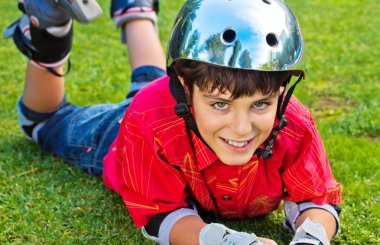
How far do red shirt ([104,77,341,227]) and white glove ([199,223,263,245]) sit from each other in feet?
0.97

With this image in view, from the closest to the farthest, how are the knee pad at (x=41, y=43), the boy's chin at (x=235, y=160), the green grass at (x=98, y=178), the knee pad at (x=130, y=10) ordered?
the boy's chin at (x=235, y=160), the green grass at (x=98, y=178), the knee pad at (x=41, y=43), the knee pad at (x=130, y=10)

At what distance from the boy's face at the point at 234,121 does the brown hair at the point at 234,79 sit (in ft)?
0.08

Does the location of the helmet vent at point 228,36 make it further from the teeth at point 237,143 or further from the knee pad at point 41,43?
the knee pad at point 41,43

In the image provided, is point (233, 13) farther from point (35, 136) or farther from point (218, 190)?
point (35, 136)

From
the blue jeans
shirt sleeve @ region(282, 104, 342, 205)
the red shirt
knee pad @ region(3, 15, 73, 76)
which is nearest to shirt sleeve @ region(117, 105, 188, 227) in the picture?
the red shirt

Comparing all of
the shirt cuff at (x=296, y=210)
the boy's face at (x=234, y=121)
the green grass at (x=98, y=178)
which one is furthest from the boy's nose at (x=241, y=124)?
the green grass at (x=98, y=178)

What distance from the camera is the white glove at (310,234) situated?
9.71 ft

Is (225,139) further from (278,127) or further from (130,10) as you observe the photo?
(130,10)

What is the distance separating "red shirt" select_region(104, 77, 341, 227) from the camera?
3115 mm

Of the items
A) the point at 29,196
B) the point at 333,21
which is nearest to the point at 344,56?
the point at 333,21

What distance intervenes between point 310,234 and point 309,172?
32cm

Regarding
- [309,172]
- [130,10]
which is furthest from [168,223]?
[130,10]

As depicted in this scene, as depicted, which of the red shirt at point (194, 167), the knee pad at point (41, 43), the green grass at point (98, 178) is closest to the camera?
the red shirt at point (194, 167)

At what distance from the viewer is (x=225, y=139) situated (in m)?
2.90
